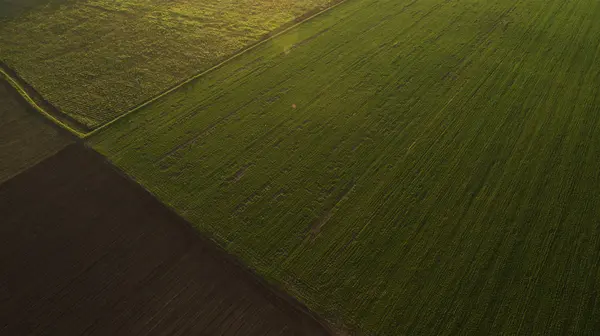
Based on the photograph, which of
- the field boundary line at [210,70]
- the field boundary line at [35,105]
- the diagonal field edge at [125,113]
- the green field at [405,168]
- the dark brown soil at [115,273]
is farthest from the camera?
the field boundary line at [210,70]

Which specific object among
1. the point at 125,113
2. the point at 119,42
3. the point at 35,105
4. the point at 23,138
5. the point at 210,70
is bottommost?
the point at 23,138

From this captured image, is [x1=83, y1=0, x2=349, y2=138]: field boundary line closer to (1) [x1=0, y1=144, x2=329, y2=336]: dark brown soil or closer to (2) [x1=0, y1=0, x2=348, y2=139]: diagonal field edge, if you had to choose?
(2) [x1=0, y1=0, x2=348, y2=139]: diagonal field edge

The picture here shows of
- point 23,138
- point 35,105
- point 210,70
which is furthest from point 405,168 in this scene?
point 35,105

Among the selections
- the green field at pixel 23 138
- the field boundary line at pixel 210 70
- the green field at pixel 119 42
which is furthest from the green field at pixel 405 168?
the green field at pixel 23 138

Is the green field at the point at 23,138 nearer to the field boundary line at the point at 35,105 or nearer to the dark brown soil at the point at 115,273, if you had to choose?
the field boundary line at the point at 35,105

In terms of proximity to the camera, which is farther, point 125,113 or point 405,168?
point 125,113

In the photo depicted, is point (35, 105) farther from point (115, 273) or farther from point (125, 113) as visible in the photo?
point (115, 273)

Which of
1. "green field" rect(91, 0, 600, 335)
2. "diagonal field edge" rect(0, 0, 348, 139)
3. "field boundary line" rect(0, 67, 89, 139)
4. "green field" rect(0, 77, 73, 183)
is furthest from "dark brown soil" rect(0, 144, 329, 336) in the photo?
"diagonal field edge" rect(0, 0, 348, 139)
